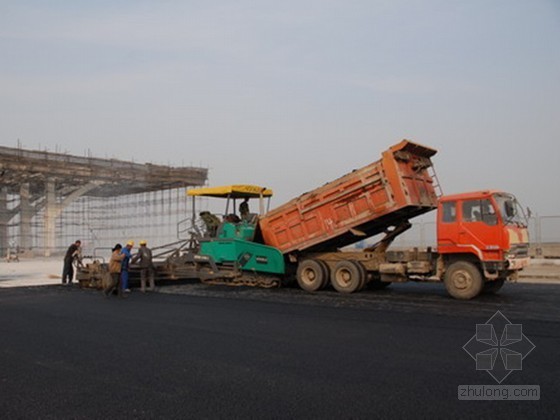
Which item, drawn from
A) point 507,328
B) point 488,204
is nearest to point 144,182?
point 488,204

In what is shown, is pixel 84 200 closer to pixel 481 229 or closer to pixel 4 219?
pixel 4 219

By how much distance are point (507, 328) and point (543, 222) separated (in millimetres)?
16386

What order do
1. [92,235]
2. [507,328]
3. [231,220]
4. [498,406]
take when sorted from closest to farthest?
[498,406] → [507,328] → [231,220] → [92,235]

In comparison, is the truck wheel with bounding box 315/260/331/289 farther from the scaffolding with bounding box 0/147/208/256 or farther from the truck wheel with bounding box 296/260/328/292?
the scaffolding with bounding box 0/147/208/256

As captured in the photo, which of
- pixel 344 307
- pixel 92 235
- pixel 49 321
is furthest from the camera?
pixel 92 235

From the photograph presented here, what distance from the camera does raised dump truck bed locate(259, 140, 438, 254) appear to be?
40.8 feet

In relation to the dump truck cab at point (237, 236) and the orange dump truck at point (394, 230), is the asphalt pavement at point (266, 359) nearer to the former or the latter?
the orange dump truck at point (394, 230)

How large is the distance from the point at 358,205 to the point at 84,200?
38.9 metres

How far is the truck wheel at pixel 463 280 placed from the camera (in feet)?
37.3

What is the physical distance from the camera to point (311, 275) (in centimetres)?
1422

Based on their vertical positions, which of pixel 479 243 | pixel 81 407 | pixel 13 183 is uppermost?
pixel 13 183

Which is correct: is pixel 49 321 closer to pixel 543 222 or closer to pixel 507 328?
pixel 507 328

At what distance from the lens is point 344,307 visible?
10.9 meters

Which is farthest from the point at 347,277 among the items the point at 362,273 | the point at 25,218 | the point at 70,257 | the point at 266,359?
the point at 25,218
